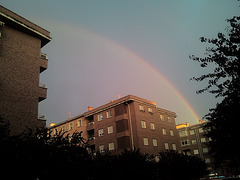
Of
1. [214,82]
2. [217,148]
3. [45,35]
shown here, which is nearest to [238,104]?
[214,82]

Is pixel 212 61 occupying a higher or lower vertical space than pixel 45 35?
lower

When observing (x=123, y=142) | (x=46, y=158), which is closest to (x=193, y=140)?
(x=123, y=142)

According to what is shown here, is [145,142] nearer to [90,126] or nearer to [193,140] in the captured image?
[90,126]

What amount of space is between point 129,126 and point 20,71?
2031 cm

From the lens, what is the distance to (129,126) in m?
38.0

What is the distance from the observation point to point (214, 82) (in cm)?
958

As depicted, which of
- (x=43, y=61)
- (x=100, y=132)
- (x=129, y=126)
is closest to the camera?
(x=43, y=61)

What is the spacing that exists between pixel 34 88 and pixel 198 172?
79.7 feet

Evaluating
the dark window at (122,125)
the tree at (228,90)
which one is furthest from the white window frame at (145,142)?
the tree at (228,90)

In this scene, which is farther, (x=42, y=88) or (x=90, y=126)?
(x=90, y=126)

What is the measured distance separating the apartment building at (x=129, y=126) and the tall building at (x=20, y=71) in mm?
15431

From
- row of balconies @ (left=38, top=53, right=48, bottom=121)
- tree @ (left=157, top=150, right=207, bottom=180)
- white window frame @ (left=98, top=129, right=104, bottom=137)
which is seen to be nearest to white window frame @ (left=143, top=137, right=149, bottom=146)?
white window frame @ (left=98, top=129, right=104, bottom=137)

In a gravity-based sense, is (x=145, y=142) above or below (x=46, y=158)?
above

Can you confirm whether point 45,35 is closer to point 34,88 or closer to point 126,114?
point 34,88
